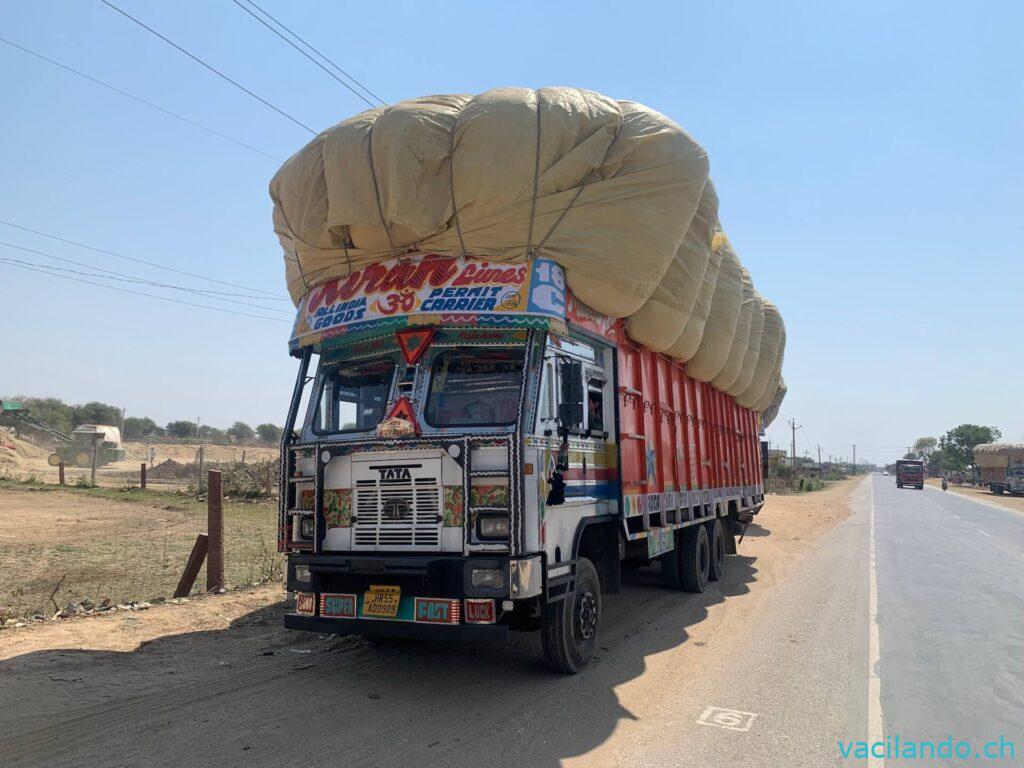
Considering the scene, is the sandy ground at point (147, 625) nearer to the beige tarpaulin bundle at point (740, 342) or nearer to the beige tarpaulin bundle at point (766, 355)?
the beige tarpaulin bundle at point (740, 342)

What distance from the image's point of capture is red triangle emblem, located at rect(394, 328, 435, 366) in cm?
595

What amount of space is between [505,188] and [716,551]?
785cm

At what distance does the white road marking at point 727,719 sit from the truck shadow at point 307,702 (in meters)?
0.15

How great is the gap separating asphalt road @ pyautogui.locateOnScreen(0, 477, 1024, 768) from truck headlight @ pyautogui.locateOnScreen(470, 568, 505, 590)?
0.91 meters

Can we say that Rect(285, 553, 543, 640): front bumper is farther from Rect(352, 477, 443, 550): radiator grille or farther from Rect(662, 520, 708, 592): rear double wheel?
Rect(662, 520, 708, 592): rear double wheel

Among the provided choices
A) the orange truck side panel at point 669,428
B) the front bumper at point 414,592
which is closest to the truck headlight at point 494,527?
the front bumper at point 414,592

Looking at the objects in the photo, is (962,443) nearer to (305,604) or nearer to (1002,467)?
(1002,467)

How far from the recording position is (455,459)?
214 inches

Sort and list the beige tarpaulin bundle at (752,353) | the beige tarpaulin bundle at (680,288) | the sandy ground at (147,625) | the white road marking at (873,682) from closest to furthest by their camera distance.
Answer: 1. the white road marking at (873,682)
2. the sandy ground at (147,625)
3. the beige tarpaulin bundle at (680,288)
4. the beige tarpaulin bundle at (752,353)

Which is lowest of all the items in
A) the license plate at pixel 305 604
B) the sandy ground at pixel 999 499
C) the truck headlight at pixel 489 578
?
the sandy ground at pixel 999 499

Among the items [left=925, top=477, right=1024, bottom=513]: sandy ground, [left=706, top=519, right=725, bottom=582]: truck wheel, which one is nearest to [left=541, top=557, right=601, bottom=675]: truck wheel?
[left=706, top=519, right=725, bottom=582]: truck wheel

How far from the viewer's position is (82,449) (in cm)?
5275

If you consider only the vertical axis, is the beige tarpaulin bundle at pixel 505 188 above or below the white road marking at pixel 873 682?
above

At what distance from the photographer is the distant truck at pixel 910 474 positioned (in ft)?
210
